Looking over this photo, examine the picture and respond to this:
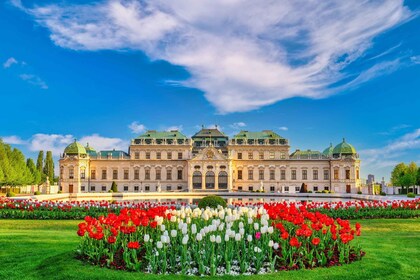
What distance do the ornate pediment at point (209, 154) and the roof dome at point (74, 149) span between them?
19.4 m

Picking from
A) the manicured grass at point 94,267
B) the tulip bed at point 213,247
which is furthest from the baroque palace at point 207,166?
the tulip bed at point 213,247

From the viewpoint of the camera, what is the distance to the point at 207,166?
6581 cm

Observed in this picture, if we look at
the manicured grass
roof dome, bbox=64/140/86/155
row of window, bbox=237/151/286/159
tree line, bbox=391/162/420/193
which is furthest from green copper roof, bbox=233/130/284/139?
the manicured grass

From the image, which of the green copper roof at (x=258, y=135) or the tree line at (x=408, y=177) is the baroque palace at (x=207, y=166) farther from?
the tree line at (x=408, y=177)

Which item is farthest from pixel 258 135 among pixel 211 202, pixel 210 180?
pixel 211 202

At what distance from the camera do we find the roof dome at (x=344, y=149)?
66.4 meters

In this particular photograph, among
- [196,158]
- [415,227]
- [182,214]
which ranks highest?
[196,158]

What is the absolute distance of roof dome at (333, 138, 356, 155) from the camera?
6638cm

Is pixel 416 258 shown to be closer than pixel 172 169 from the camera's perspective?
Yes

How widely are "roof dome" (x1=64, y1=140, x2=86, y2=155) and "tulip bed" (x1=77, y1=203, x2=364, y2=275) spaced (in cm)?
6088

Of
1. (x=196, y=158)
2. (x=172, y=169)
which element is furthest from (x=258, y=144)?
(x=172, y=169)

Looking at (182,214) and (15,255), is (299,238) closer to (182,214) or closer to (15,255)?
(182,214)

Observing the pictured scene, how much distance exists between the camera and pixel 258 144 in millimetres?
69125

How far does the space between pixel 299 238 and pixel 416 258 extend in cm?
338
